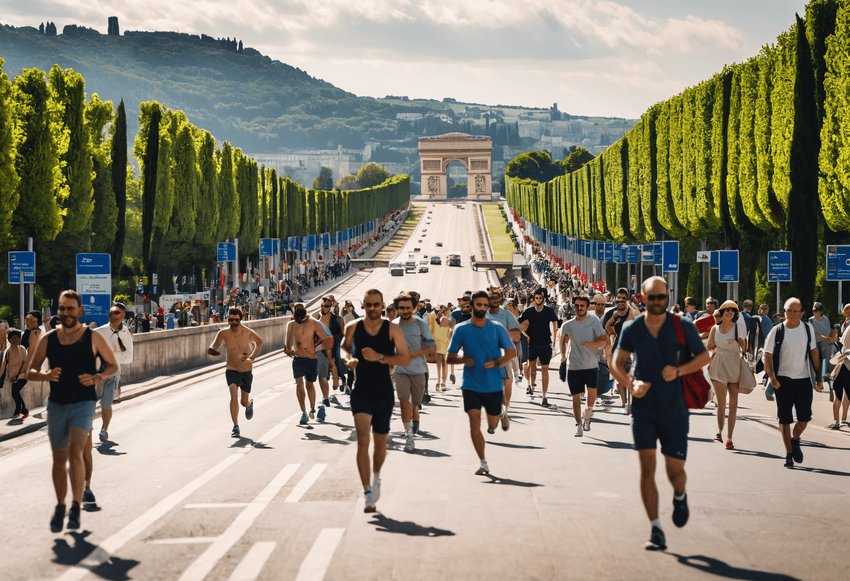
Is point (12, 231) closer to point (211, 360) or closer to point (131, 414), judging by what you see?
point (211, 360)

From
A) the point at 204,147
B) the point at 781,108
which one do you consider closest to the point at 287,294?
the point at 204,147

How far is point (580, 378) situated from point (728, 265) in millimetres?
15010

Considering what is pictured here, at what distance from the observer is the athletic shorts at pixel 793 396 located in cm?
1156

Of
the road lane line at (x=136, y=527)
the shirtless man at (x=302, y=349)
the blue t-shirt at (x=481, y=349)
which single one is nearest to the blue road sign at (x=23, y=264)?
the shirtless man at (x=302, y=349)

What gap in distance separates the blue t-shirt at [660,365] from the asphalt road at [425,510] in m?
0.95

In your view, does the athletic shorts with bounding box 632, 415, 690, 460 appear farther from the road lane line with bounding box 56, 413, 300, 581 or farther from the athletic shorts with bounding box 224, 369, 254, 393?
the athletic shorts with bounding box 224, 369, 254, 393

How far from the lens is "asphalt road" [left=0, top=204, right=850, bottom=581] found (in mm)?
6883

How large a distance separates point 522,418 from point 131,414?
646 centimetres

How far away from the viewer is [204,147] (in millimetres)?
59688

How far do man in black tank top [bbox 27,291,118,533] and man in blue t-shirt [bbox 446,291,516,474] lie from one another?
11.2 ft

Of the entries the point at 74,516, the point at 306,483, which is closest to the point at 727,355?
the point at 306,483

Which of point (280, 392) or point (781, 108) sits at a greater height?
point (781, 108)

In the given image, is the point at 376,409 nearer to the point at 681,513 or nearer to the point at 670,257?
the point at 681,513

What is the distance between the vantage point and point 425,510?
344 inches
